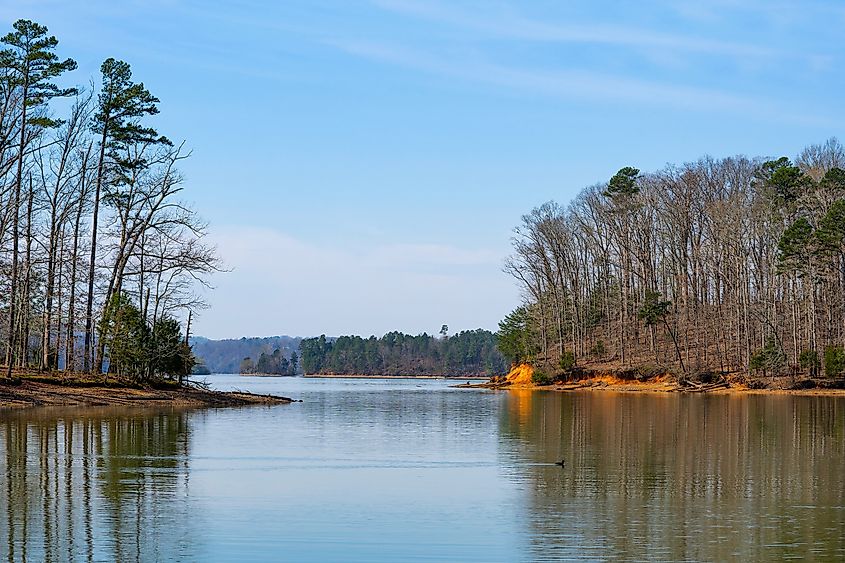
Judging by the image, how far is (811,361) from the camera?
7188cm

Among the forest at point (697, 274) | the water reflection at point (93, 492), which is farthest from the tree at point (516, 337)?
the water reflection at point (93, 492)

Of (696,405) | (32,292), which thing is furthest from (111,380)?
(696,405)

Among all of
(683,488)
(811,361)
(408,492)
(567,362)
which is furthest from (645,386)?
(408,492)

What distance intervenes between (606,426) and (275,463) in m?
16.5

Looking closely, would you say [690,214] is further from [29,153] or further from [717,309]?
[29,153]

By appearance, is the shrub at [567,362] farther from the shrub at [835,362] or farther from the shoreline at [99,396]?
the shoreline at [99,396]

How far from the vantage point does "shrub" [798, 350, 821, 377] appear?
71875mm

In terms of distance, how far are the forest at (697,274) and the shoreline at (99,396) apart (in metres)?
42.8

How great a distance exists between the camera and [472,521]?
1625 centimetres

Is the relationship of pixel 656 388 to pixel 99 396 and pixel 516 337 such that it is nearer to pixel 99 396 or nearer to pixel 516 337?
pixel 516 337

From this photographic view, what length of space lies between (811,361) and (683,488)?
5645 cm

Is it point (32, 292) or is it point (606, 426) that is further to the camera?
point (32, 292)

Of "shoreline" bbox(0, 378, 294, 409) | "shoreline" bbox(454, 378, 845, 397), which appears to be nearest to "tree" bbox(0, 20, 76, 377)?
"shoreline" bbox(0, 378, 294, 409)

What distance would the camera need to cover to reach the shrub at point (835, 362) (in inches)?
2704
